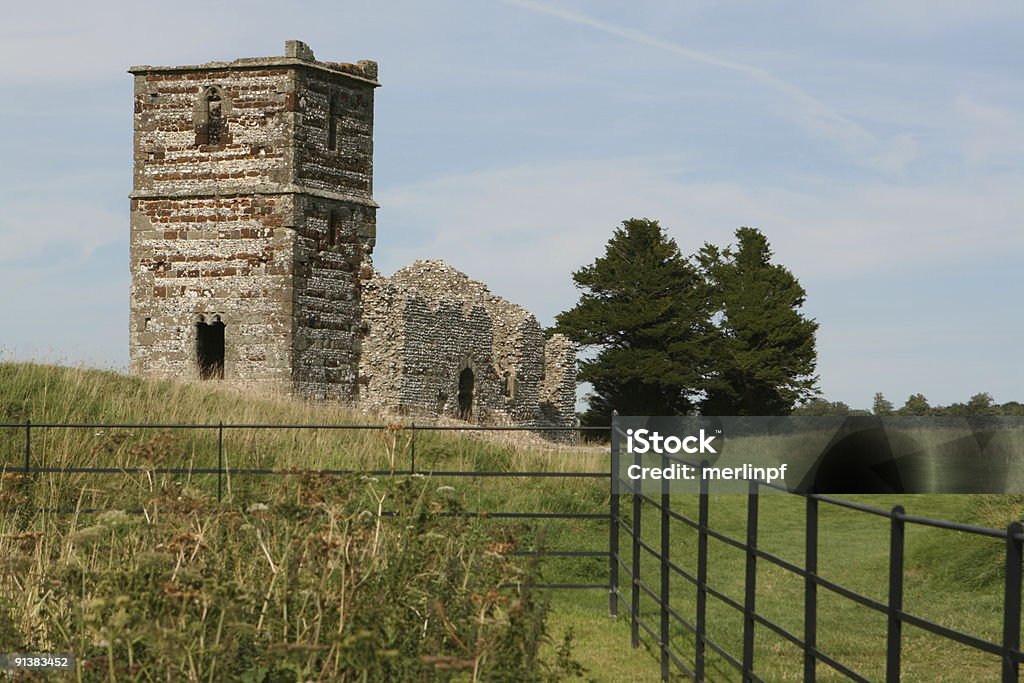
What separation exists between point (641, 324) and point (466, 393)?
13976 mm

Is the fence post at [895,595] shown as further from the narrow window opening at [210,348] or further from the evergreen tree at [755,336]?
the evergreen tree at [755,336]

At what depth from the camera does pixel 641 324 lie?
145ft

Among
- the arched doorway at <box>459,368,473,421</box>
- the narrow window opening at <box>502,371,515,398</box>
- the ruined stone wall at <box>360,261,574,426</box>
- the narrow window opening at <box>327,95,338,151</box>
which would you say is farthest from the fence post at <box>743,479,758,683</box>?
the narrow window opening at <box>502,371,515,398</box>

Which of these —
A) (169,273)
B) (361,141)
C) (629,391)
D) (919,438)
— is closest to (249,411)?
(169,273)

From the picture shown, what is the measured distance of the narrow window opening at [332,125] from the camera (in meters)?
28.2

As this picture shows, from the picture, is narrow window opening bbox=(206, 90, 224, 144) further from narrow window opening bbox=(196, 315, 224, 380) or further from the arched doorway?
the arched doorway

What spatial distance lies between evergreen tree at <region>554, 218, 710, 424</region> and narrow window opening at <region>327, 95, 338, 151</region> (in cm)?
1821

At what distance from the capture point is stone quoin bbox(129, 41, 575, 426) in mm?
27344

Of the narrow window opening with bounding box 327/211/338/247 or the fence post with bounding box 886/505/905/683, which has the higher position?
the narrow window opening with bounding box 327/211/338/247

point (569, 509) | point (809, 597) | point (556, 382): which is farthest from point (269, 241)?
point (809, 597)

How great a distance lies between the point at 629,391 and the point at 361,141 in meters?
18.9

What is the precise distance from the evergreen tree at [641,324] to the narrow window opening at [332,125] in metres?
18.2

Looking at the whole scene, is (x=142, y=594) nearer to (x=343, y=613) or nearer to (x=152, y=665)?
(x=152, y=665)

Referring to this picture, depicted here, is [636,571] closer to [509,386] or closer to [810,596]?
[810,596]
